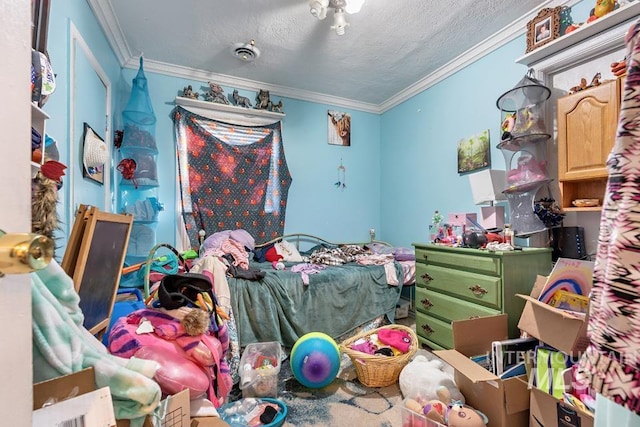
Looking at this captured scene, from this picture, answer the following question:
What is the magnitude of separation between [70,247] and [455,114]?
3.43 m

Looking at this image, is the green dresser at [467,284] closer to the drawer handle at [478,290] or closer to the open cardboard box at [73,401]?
the drawer handle at [478,290]

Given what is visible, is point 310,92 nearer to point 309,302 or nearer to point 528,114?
point 528,114

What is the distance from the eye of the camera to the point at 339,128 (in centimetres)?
419

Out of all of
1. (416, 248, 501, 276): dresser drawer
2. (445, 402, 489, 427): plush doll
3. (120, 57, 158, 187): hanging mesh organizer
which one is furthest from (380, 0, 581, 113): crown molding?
(120, 57, 158, 187): hanging mesh organizer

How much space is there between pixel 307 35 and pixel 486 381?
9.71ft

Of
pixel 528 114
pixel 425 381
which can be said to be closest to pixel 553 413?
pixel 425 381

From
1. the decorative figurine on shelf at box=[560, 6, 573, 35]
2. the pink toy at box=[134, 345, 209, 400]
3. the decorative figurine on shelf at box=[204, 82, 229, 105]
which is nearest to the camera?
the pink toy at box=[134, 345, 209, 400]

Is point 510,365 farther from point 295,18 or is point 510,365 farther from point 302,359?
point 295,18

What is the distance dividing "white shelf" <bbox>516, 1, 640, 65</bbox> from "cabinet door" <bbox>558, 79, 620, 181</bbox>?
0.41 metres

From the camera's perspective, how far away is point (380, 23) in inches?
98.9

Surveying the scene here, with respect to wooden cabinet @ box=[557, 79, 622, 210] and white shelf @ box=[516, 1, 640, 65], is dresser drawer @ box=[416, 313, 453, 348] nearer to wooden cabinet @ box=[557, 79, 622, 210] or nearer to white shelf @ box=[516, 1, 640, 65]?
wooden cabinet @ box=[557, 79, 622, 210]

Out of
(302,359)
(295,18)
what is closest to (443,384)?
(302,359)

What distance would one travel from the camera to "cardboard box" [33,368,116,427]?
0.56 metres

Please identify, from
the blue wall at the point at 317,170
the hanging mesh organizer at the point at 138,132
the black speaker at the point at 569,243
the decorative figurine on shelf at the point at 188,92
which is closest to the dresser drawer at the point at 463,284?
the black speaker at the point at 569,243
